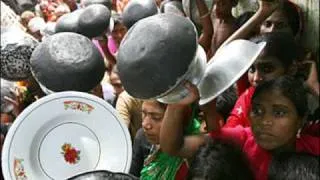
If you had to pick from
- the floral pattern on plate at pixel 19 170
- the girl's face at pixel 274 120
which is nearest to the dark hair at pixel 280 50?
the girl's face at pixel 274 120

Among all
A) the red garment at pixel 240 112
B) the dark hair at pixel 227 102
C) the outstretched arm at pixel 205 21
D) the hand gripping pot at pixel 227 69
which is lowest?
the dark hair at pixel 227 102

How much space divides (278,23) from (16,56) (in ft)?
2.44

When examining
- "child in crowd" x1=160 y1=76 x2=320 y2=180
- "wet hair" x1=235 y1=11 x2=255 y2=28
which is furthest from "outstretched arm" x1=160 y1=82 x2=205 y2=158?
"wet hair" x1=235 y1=11 x2=255 y2=28

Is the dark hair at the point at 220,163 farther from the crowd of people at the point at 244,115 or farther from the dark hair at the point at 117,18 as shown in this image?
the dark hair at the point at 117,18

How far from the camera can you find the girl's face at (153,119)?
4.18 ft

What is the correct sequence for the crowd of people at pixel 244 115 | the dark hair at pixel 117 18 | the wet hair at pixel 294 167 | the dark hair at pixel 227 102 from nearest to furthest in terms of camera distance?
the wet hair at pixel 294 167 < the crowd of people at pixel 244 115 < the dark hair at pixel 227 102 < the dark hair at pixel 117 18

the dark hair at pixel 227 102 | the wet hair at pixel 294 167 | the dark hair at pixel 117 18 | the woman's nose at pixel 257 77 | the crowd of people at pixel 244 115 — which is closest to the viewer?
the wet hair at pixel 294 167

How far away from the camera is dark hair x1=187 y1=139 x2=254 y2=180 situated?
40.1 inches

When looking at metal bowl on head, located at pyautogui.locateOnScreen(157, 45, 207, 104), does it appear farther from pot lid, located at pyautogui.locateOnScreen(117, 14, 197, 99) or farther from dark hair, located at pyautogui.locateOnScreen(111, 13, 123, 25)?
dark hair, located at pyautogui.locateOnScreen(111, 13, 123, 25)

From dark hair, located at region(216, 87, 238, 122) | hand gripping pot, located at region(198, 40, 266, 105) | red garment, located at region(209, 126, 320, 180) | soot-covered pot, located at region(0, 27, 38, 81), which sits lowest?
soot-covered pot, located at region(0, 27, 38, 81)

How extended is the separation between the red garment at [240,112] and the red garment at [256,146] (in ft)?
0.21

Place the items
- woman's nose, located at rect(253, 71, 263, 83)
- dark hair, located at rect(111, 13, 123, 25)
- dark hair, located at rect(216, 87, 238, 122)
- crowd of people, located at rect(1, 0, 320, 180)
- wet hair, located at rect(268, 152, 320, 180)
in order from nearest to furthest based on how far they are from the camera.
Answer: wet hair, located at rect(268, 152, 320, 180)
crowd of people, located at rect(1, 0, 320, 180)
woman's nose, located at rect(253, 71, 263, 83)
dark hair, located at rect(216, 87, 238, 122)
dark hair, located at rect(111, 13, 123, 25)

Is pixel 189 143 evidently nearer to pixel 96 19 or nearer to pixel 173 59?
pixel 173 59

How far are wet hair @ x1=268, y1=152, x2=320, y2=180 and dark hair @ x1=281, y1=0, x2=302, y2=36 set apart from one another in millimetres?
441
